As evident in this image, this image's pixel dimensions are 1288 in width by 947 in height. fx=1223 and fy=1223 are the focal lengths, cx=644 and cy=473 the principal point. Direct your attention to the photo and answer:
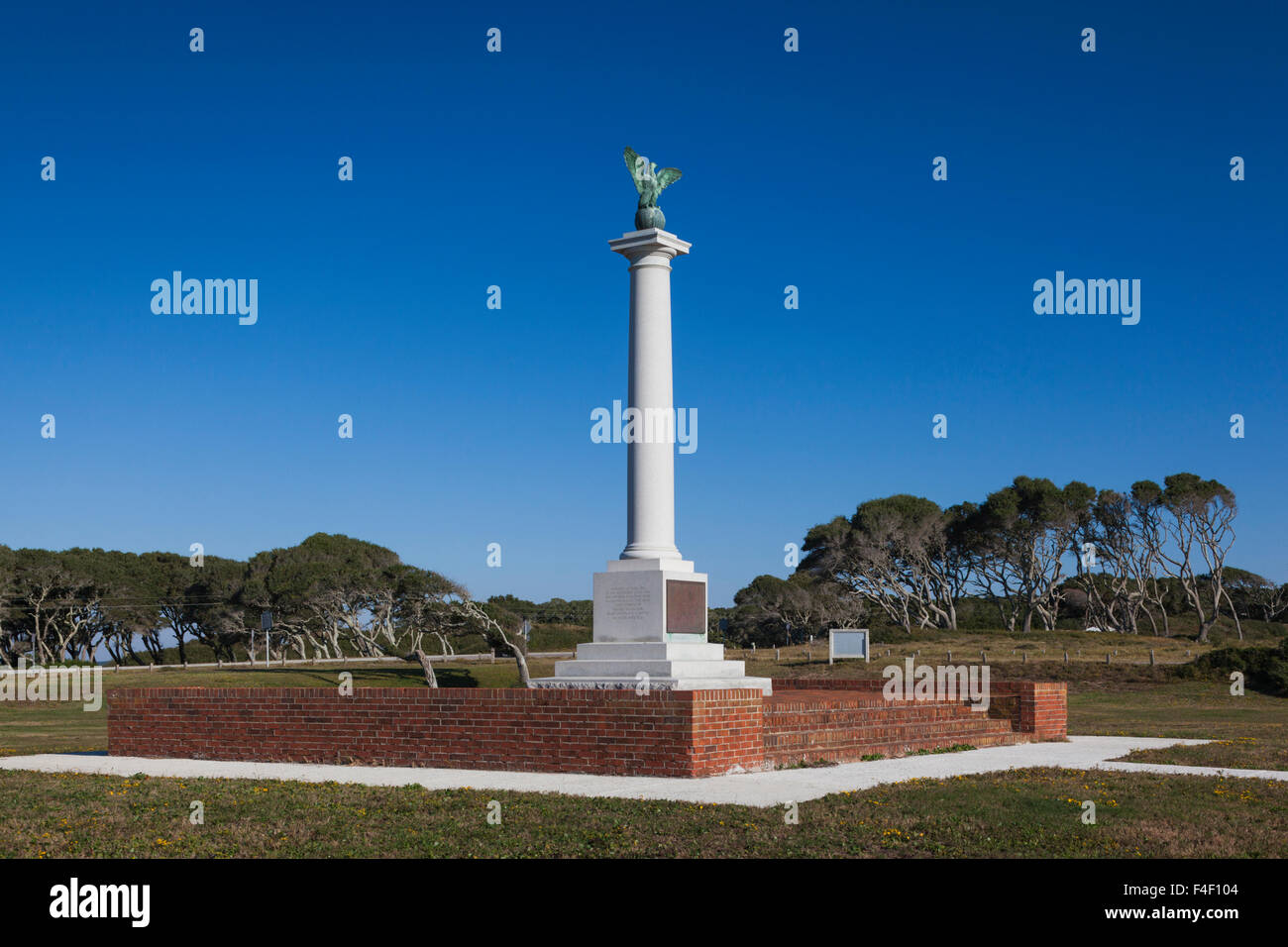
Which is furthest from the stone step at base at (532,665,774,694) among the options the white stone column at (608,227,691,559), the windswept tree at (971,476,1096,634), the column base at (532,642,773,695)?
the windswept tree at (971,476,1096,634)

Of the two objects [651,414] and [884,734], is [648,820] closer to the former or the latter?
[884,734]

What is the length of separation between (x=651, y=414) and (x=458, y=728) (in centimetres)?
674

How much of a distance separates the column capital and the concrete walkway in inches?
354

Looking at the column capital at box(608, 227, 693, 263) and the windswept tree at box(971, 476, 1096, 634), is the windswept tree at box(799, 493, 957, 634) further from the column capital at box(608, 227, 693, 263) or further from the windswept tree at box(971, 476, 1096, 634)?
the column capital at box(608, 227, 693, 263)

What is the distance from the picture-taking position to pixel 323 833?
9.59 metres

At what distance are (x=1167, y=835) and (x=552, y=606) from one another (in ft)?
318

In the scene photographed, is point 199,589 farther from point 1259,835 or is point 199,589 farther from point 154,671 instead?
point 1259,835

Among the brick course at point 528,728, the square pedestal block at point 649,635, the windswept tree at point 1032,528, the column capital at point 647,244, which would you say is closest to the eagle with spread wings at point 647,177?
the column capital at point 647,244

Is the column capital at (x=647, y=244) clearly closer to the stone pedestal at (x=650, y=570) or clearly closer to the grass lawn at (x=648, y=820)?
the stone pedestal at (x=650, y=570)

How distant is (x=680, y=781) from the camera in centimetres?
1298

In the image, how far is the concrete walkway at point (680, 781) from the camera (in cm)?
1206

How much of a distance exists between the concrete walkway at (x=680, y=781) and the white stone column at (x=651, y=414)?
5.49 m

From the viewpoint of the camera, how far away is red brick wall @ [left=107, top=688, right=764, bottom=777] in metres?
13.6
